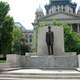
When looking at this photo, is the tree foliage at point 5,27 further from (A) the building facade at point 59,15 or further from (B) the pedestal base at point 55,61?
(A) the building facade at point 59,15

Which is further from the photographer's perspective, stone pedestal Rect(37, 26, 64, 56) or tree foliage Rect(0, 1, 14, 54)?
tree foliage Rect(0, 1, 14, 54)

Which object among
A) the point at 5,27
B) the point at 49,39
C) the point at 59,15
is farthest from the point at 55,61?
the point at 59,15

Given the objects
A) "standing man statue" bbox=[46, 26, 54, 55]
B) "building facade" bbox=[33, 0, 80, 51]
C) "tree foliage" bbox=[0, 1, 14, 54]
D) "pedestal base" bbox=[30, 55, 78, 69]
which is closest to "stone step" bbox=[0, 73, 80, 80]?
"pedestal base" bbox=[30, 55, 78, 69]

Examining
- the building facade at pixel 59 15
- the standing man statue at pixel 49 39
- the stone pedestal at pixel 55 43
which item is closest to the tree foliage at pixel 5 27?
the stone pedestal at pixel 55 43

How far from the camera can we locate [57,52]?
23.5m

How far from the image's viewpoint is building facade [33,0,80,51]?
296 ft

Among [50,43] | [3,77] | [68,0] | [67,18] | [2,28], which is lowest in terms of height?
[3,77]

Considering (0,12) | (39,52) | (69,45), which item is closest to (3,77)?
(39,52)

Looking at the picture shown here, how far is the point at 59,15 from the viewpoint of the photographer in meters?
91.6

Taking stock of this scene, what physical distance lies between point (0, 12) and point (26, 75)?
3155cm

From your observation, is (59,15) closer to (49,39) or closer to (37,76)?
(49,39)

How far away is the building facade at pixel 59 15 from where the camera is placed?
90.3 metres

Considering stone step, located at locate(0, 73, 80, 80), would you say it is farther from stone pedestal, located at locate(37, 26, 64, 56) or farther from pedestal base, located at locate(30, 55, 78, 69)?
stone pedestal, located at locate(37, 26, 64, 56)

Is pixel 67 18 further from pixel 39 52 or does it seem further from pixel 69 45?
pixel 39 52
